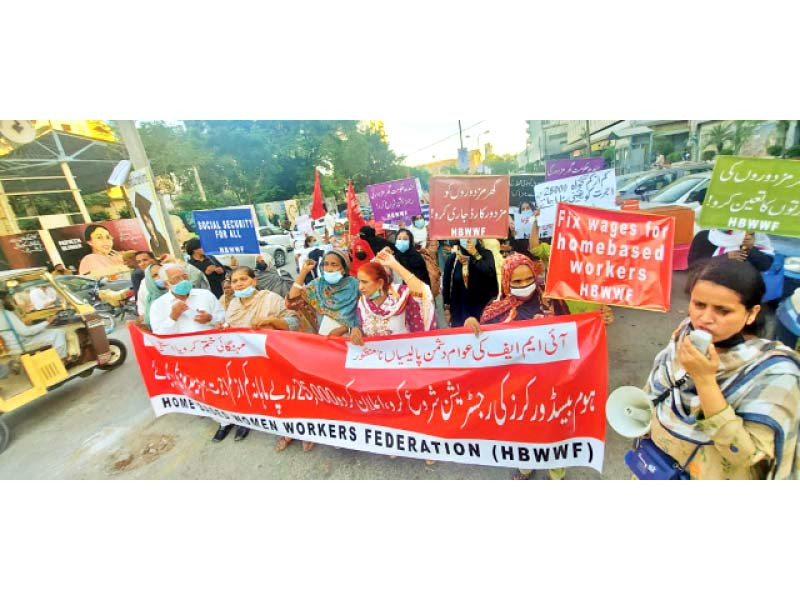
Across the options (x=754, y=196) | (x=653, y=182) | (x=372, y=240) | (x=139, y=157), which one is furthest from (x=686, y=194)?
(x=139, y=157)

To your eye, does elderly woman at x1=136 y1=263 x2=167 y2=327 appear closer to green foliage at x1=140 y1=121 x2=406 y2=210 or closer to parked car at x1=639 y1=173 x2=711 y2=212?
parked car at x1=639 y1=173 x2=711 y2=212

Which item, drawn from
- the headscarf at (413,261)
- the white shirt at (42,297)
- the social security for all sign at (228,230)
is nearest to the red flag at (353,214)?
the headscarf at (413,261)

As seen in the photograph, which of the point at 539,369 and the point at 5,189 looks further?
the point at 5,189

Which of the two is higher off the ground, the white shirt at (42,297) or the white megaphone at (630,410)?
the white shirt at (42,297)

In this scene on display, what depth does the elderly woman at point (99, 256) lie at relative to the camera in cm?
1024

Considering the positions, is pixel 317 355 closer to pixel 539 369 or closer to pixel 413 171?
pixel 539 369

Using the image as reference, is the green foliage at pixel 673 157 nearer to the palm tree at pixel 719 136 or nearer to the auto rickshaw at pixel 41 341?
the palm tree at pixel 719 136

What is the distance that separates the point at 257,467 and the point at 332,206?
1962 centimetres

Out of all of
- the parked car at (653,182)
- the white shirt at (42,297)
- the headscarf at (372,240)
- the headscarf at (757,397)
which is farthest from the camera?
the parked car at (653,182)

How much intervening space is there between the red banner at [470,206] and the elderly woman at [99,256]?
1106 centimetres

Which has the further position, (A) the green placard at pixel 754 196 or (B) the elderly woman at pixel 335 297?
(B) the elderly woman at pixel 335 297

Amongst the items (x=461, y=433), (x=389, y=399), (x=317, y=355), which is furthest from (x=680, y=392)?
(x=317, y=355)

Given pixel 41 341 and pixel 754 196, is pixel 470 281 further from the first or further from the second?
pixel 41 341

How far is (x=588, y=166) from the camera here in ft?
18.2
